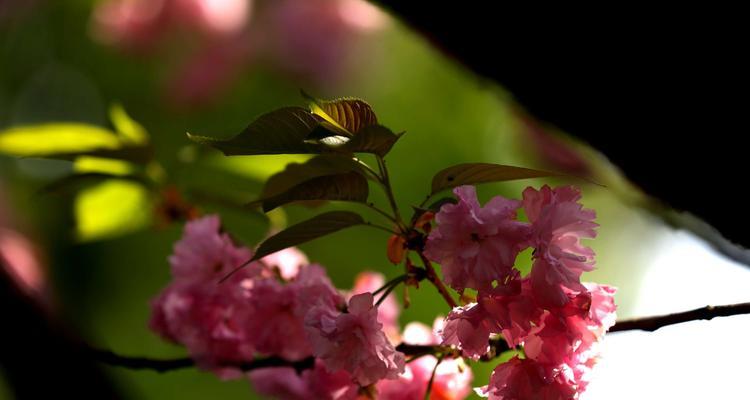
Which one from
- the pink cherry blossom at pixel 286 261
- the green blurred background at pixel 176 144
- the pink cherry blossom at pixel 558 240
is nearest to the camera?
the pink cherry blossom at pixel 558 240

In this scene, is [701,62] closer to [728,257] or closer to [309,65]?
[728,257]

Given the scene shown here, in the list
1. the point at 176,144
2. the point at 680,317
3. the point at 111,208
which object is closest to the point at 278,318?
the point at 680,317

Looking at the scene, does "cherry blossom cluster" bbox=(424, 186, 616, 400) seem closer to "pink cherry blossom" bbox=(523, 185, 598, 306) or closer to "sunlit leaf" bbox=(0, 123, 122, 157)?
"pink cherry blossom" bbox=(523, 185, 598, 306)

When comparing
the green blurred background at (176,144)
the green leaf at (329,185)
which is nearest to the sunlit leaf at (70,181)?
the green leaf at (329,185)

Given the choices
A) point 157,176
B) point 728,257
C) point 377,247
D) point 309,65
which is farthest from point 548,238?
point 377,247

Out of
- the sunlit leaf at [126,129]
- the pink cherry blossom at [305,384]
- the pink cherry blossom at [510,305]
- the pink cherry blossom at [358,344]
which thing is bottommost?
the pink cherry blossom at [305,384]

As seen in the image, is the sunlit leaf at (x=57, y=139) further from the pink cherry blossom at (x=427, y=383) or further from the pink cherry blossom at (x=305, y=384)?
the pink cherry blossom at (x=427, y=383)

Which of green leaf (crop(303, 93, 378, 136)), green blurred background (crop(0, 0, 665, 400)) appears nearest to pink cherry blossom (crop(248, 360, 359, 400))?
green leaf (crop(303, 93, 378, 136))
